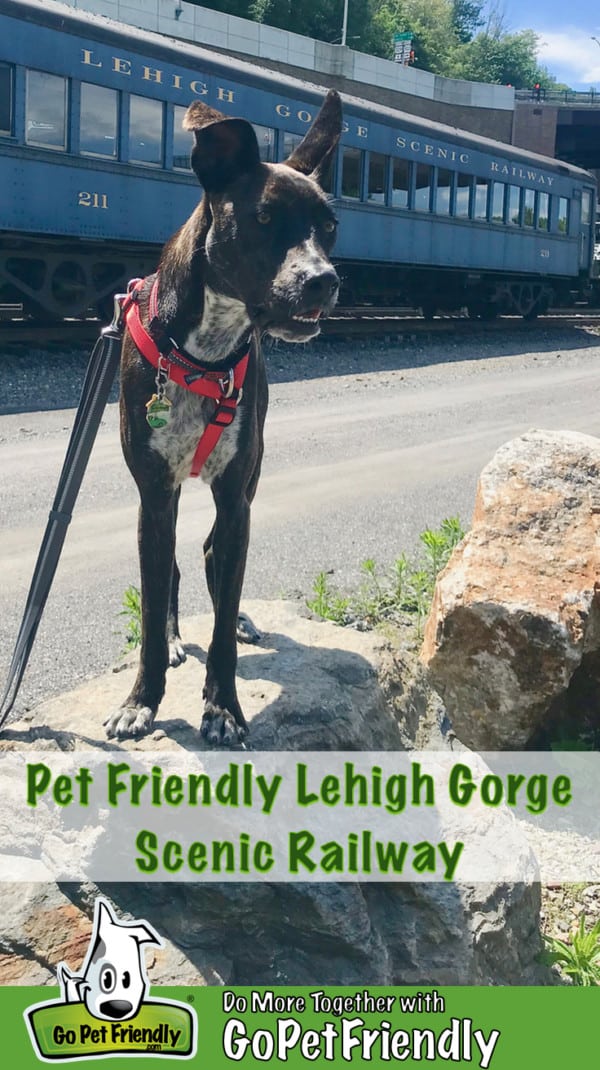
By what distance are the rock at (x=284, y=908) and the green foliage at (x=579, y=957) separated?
69 mm

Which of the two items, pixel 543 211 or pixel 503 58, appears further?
pixel 503 58

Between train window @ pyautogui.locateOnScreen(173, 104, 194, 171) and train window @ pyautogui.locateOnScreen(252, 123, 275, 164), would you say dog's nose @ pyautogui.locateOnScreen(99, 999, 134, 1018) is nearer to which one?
train window @ pyautogui.locateOnScreen(173, 104, 194, 171)

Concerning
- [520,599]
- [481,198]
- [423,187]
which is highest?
[481,198]

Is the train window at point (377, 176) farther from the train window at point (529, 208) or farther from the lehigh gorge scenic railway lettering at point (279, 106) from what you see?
the train window at point (529, 208)

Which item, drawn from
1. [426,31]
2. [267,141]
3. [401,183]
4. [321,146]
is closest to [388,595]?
[321,146]

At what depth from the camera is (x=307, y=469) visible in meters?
9.10

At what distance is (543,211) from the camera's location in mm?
24375

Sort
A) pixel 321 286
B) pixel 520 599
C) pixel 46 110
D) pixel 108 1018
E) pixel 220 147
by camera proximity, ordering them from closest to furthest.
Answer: pixel 108 1018 < pixel 321 286 < pixel 220 147 < pixel 520 599 < pixel 46 110

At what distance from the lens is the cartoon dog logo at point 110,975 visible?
201cm

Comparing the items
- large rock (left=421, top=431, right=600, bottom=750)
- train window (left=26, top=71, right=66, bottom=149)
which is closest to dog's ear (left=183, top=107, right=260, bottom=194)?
large rock (left=421, top=431, right=600, bottom=750)

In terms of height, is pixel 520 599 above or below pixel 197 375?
below

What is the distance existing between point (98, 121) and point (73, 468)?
11.3 metres

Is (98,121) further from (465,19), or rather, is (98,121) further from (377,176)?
(465,19)

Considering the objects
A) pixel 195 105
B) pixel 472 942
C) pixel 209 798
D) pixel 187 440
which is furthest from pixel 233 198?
pixel 472 942
